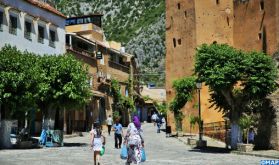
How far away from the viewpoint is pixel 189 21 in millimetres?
45844

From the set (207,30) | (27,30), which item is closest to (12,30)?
(27,30)

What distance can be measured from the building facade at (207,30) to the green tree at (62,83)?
16.9 m

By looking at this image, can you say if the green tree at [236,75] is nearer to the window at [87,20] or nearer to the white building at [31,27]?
the white building at [31,27]

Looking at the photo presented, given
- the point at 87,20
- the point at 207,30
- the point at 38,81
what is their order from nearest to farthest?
the point at 38,81, the point at 207,30, the point at 87,20

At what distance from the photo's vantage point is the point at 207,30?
150 ft

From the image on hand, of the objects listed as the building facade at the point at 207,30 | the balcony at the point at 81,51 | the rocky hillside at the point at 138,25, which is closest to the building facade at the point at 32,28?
the balcony at the point at 81,51

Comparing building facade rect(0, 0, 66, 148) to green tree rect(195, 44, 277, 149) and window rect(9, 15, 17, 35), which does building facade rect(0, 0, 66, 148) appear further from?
green tree rect(195, 44, 277, 149)

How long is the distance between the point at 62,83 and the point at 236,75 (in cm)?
975

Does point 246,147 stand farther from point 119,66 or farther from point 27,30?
point 119,66

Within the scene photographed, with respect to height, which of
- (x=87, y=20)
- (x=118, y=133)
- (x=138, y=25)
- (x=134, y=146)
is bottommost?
(x=118, y=133)

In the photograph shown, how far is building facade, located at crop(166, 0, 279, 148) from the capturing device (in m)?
43.8

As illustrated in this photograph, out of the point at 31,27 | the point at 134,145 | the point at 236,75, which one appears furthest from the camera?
the point at 31,27

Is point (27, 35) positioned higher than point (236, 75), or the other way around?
point (27, 35)

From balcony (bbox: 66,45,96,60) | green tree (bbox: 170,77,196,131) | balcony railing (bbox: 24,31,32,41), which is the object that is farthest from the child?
balcony (bbox: 66,45,96,60)
